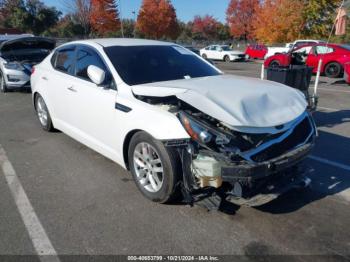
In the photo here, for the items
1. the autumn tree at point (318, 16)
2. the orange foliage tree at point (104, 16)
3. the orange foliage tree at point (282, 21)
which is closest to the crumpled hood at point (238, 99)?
the orange foliage tree at point (282, 21)

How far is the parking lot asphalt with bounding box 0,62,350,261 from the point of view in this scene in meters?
3.02

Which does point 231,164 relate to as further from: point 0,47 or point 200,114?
point 0,47

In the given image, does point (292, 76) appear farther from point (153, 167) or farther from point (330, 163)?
point (153, 167)

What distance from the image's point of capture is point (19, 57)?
1086 cm

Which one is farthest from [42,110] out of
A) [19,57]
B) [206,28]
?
[206,28]

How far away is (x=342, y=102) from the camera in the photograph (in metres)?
9.48

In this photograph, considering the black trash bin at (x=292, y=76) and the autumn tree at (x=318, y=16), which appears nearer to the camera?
the black trash bin at (x=292, y=76)

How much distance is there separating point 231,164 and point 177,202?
94 centimetres

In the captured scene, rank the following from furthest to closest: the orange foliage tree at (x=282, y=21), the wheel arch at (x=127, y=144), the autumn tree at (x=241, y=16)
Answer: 1. the autumn tree at (x=241, y=16)
2. the orange foliage tree at (x=282, y=21)
3. the wheel arch at (x=127, y=144)

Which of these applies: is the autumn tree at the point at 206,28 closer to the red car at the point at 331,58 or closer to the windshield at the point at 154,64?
the red car at the point at 331,58

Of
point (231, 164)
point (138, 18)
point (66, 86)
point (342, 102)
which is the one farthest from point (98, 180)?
point (138, 18)

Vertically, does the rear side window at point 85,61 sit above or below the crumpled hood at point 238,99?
above

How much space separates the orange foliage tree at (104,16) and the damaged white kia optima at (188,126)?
43802 mm

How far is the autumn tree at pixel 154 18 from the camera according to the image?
51000mm
